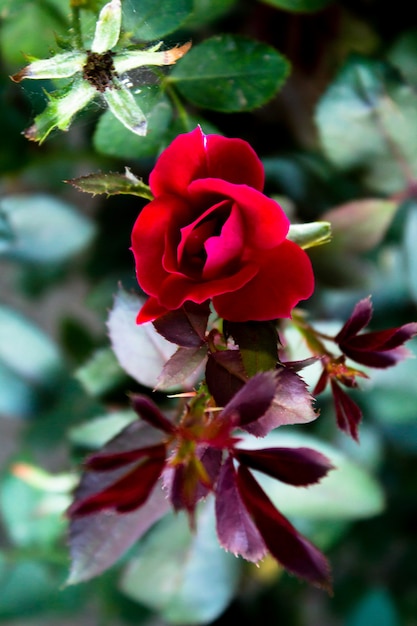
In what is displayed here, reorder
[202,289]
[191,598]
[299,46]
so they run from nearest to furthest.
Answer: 1. [202,289]
2. [191,598]
3. [299,46]

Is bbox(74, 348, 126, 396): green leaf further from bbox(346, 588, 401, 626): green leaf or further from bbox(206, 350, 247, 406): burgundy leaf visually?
bbox(346, 588, 401, 626): green leaf

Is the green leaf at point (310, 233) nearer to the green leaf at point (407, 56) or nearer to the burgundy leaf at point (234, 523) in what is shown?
the burgundy leaf at point (234, 523)

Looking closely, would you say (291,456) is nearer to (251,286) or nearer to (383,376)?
(251,286)

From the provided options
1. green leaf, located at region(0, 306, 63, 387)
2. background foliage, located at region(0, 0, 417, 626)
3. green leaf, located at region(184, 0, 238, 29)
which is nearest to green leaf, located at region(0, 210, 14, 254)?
background foliage, located at region(0, 0, 417, 626)

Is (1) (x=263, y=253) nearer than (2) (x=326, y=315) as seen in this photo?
Yes

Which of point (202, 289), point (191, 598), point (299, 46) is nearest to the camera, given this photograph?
point (202, 289)

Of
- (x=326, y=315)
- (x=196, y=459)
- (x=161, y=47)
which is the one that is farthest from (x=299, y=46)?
(x=196, y=459)

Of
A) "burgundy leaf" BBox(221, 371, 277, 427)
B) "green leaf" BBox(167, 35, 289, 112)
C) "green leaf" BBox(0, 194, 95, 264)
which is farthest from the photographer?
"green leaf" BBox(0, 194, 95, 264)
